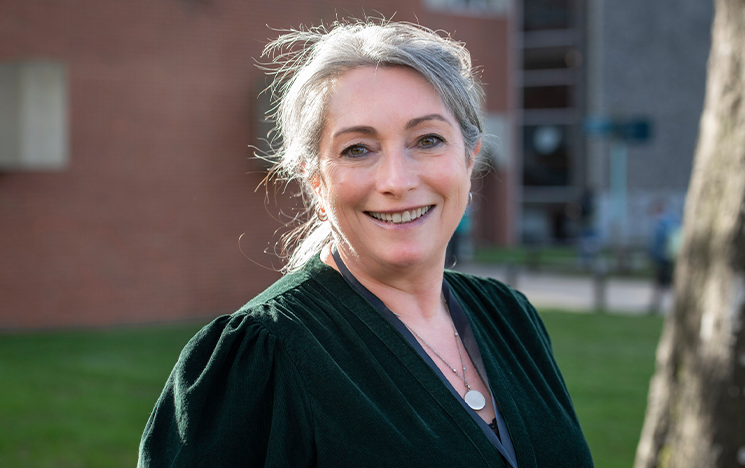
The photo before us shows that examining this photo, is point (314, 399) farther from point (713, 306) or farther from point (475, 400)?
point (713, 306)

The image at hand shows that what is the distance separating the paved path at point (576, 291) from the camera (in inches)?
521

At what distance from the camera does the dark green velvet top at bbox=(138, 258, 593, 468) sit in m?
1.78

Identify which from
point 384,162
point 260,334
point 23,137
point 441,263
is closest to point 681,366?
point 441,263

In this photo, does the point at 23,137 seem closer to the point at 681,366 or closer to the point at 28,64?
the point at 28,64

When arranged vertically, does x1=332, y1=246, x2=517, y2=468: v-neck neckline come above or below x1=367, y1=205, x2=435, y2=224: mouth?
below

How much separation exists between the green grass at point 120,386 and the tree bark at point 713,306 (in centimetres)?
188

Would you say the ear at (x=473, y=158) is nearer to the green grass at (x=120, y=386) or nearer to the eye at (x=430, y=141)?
the eye at (x=430, y=141)

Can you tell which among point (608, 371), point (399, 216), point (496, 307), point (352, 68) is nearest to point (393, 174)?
point (399, 216)

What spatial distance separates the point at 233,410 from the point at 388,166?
0.75 m

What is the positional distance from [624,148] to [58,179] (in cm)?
1996

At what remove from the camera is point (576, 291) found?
15297mm

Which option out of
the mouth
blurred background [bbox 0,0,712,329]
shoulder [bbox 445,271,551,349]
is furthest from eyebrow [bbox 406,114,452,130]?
blurred background [bbox 0,0,712,329]

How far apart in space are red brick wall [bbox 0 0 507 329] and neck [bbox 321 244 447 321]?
7.62 meters

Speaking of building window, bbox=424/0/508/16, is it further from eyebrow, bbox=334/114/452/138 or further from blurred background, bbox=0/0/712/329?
eyebrow, bbox=334/114/452/138
